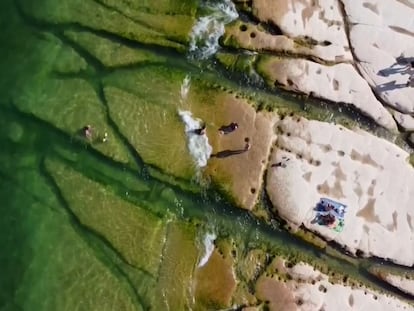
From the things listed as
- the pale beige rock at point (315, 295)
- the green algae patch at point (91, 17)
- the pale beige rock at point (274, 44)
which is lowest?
the pale beige rock at point (315, 295)

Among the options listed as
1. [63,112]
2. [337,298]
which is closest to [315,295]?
[337,298]

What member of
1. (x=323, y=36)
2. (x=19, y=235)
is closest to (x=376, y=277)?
(x=323, y=36)

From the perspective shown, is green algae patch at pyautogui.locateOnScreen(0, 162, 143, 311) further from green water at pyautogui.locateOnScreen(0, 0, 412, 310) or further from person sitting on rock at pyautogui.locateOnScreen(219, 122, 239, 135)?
person sitting on rock at pyautogui.locateOnScreen(219, 122, 239, 135)

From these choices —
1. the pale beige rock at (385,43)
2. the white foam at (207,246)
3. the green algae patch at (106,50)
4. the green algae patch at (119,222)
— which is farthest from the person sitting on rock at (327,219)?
the green algae patch at (106,50)

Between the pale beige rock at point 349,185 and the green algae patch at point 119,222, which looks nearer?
the green algae patch at point 119,222

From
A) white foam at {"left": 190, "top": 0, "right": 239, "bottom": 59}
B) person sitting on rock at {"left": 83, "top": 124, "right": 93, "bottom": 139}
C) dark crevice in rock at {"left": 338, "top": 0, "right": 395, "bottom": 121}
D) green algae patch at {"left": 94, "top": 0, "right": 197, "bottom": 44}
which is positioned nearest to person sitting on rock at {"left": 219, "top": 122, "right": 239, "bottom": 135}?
white foam at {"left": 190, "top": 0, "right": 239, "bottom": 59}

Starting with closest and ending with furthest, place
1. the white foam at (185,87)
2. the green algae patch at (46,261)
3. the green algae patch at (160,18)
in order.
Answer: the green algae patch at (46,261) < the white foam at (185,87) < the green algae patch at (160,18)

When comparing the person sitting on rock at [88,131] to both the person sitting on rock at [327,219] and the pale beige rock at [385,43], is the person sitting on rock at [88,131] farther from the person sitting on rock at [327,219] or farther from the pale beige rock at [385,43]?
the pale beige rock at [385,43]
